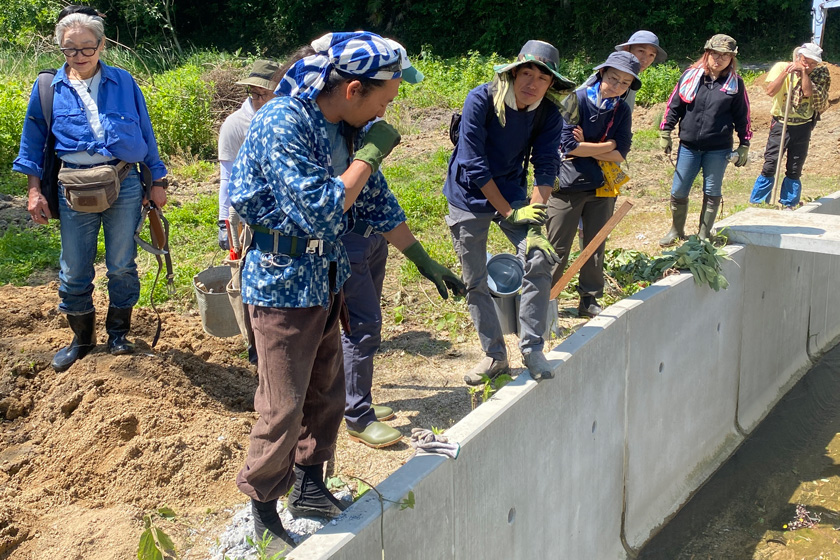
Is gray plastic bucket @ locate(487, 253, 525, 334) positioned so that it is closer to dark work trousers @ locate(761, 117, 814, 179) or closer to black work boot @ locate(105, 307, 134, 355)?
black work boot @ locate(105, 307, 134, 355)

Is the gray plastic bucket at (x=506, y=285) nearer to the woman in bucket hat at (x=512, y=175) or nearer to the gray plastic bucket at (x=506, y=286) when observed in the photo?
the gray plastic bucket at (x=506, y=286)

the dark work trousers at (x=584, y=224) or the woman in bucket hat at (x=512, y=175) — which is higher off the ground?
the woman in bucket hat at (x=512, y=175)

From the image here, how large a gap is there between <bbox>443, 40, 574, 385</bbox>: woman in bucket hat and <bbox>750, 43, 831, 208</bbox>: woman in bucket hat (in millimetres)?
4775

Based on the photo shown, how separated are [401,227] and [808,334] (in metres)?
5.81

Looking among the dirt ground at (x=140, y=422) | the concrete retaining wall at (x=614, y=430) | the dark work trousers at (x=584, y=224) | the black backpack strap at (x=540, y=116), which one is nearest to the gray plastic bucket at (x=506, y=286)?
the dirt ground at (x=140, y=422)

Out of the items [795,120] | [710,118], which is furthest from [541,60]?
[795,120]

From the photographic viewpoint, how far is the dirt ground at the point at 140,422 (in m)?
3.45

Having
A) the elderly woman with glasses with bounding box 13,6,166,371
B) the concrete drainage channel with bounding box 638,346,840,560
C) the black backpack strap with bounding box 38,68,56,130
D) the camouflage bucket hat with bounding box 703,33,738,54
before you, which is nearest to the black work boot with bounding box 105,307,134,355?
the elderly woman with glasses with bounding box 13,6,166,371

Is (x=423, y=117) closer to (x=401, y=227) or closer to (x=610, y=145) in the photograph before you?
(x=610, y=145)

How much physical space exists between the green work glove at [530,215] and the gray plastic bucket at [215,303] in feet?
6.85

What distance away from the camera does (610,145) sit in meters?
5.51

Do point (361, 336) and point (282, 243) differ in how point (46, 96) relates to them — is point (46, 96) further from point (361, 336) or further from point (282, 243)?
point (282, 243)

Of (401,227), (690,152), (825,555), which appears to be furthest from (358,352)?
(690,152)

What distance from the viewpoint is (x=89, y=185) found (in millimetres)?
4215
